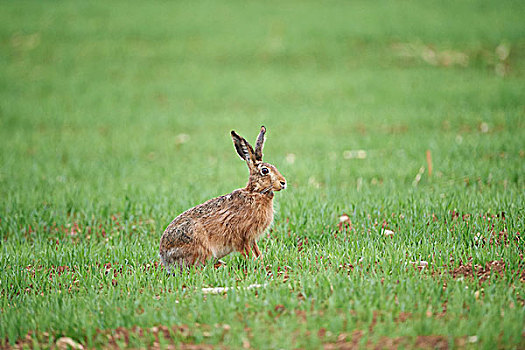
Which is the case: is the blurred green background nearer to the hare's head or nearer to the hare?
the hare

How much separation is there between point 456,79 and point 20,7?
22.4 metres

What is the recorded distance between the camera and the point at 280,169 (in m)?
11.2

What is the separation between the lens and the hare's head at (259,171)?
6051 millimetres

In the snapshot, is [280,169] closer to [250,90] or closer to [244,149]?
[244,149]

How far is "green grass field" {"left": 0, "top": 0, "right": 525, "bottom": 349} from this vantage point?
4879 millimetres

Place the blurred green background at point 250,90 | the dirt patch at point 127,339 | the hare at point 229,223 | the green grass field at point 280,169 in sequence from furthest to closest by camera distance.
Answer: the blurred green background at point 250,90 → the hare at point 229,223 → the green grass field at point 280,169 → the dirt patch at point 127,339

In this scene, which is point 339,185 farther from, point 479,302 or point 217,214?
point 479,302

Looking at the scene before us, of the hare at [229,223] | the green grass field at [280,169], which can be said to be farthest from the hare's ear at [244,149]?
the green grass field at [280,169]

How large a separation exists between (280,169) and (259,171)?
200 inches

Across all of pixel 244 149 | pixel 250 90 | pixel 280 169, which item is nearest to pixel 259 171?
pixel 244 149

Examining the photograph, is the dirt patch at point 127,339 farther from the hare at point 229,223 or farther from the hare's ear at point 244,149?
the hare's ear at point 244,149

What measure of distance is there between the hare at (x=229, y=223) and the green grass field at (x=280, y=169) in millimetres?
303

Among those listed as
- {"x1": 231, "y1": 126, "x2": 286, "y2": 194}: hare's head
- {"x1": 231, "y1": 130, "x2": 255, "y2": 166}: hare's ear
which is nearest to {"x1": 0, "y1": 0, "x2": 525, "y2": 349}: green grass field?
{"x1": 231, "y1": 126, "x2": 286, "y2": 194}: hare's head

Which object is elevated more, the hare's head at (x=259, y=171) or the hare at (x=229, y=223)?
the hare's head at (x=259, y=171)
